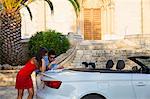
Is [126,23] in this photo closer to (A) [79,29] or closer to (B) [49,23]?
(A) [79,29]

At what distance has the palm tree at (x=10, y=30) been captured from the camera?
1797 centimetres

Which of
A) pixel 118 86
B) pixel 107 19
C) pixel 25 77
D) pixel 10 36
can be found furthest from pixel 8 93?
pixel 107 19

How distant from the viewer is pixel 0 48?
61.4 feet

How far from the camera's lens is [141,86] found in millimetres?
8711

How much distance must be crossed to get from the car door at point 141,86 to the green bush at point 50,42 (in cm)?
1262

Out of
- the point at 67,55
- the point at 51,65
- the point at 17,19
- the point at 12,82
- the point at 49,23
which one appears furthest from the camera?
the point at 49,23

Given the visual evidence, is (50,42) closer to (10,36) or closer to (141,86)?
(10,36)

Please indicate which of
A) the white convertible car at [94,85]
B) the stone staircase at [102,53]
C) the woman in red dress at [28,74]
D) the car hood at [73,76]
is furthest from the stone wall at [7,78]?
the car hood at [73,76]

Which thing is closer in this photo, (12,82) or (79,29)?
(12,82)

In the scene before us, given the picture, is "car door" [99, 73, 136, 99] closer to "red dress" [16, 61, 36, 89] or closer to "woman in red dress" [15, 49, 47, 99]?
"woman in red dress" [15, 49, 47, 99]

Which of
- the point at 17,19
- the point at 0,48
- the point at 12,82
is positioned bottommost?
the point at 12,82

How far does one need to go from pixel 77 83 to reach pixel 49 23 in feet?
78.7

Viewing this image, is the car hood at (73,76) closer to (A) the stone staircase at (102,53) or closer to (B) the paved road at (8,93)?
(B) the paved road at (8,93)

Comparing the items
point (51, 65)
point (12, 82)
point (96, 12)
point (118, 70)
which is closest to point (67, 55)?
point (12, 82)
